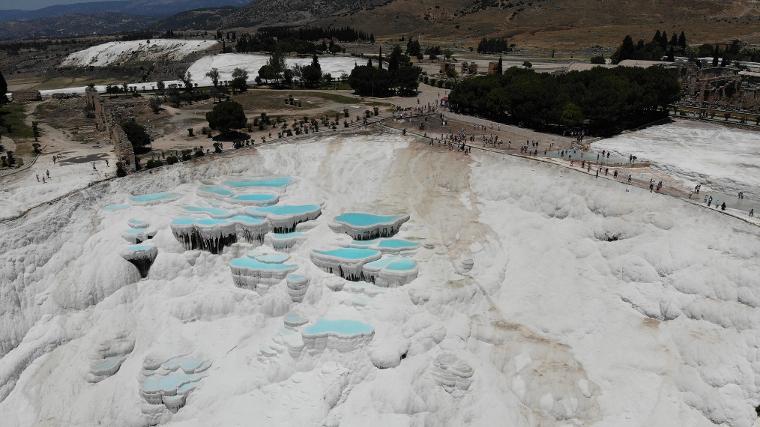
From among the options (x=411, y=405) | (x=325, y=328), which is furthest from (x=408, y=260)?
(x=411, y=405)

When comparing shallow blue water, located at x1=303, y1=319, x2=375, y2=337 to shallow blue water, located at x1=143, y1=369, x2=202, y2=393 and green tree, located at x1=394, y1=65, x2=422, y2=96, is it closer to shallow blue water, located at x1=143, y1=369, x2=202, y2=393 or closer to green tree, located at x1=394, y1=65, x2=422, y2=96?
shallow blue water, located at x1=143, y1=369, x2=202, y2=393

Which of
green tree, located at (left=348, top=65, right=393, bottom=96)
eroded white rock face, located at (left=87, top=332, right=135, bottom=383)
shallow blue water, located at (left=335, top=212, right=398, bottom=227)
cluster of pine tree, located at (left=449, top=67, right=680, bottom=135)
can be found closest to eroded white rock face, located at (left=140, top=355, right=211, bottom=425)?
eroded white rock face, located at (left=87, top=332, right=135, bottom=383)

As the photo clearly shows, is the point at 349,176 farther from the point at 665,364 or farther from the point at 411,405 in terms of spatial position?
the point at 665,364

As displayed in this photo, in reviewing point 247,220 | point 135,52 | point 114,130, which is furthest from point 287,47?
point 247,220

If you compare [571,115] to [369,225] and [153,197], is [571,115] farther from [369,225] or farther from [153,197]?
[153,197]

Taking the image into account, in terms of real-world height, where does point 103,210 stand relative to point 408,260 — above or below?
above

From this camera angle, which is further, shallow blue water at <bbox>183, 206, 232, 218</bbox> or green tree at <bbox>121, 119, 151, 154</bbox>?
green tree at <bbox>121, 119, 151, 154</bbox>

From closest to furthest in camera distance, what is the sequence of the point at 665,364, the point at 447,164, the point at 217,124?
the point at 665,364
the point at 447,164
the point at 217,124
